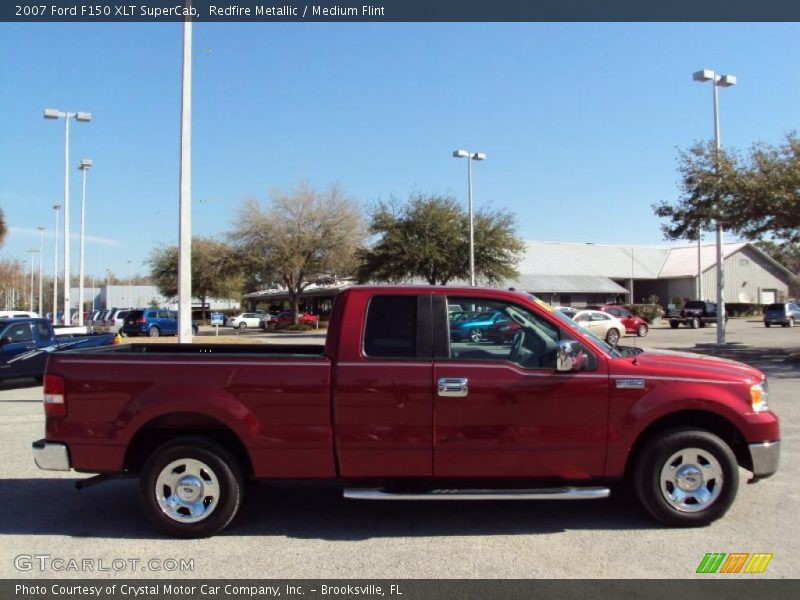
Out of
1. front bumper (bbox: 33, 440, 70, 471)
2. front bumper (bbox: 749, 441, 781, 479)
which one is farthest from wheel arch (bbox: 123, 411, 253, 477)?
front bumper (bbox: 749, 441, 781, 479)

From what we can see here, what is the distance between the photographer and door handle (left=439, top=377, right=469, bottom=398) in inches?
200

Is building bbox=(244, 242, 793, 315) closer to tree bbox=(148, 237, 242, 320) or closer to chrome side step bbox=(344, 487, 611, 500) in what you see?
tree bbox=(148, 237, 242, 320)

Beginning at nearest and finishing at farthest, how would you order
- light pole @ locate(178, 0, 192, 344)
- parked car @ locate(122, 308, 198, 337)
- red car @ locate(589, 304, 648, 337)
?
1. light pole @ locate(178, 0, 192, 344)
2. red car @ locate(589, 304, 648, 337)
3. parked car @ locate(122, 308, 198, 337)

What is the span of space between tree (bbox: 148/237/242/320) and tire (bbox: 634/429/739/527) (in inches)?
1723

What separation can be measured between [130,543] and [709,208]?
20.1m

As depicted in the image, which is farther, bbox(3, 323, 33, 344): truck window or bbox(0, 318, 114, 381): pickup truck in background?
bbox(3, 323, 33, 344): truck window

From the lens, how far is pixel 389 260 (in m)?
39.6

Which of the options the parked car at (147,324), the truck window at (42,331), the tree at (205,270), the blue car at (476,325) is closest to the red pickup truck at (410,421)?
the blue car at (476,325)

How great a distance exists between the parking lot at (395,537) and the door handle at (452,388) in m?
1.12

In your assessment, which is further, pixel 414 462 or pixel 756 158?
pixel 756 158

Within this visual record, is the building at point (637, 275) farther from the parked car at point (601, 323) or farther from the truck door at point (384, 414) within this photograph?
the truck door at point (384, 414)
